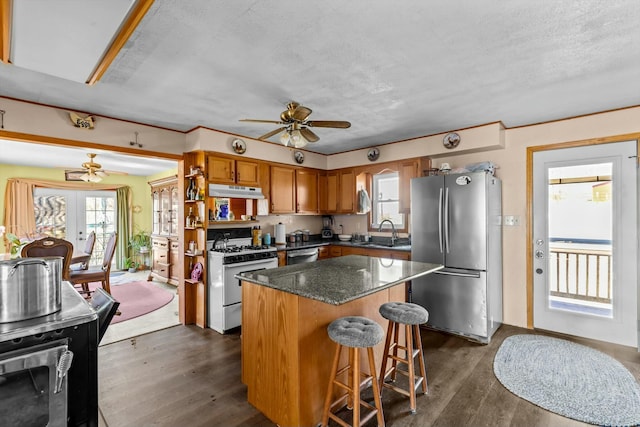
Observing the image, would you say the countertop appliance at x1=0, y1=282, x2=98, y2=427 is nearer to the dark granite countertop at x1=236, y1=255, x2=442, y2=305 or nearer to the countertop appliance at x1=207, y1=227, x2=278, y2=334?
the dark granite countertop at x1=236, y1=255, x2=442, y2=305

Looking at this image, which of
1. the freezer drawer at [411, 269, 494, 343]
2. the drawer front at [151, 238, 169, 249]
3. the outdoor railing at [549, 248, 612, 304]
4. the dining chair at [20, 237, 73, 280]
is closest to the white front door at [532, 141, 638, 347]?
the outdoor railing at [549, 248, 612, 304]

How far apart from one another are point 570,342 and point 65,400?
4244 mm

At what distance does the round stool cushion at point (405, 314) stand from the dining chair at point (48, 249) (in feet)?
12.0

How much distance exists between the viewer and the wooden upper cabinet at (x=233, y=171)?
3.88 m

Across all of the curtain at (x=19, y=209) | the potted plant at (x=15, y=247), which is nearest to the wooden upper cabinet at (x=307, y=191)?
the potted plant at (x=15, y=247)

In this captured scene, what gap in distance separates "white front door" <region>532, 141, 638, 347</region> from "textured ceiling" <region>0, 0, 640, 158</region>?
0.58 metres

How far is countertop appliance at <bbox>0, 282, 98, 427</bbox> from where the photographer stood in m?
1.10

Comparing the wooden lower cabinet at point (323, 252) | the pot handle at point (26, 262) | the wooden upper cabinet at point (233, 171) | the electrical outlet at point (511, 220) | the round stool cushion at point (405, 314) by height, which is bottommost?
the round stool cushion at point (405, 314)

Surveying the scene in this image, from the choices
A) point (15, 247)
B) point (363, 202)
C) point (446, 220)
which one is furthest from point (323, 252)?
point (15, 247)

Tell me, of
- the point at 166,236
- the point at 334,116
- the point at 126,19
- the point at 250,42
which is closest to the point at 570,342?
the point at 334,116

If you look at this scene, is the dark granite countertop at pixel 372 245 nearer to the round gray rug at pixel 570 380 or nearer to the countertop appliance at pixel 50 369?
the round gray rug at pixel 570 380

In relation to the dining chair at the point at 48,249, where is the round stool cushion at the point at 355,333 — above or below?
below

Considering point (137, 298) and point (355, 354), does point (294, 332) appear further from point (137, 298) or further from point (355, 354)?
point (137, 298)

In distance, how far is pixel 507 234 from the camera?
3812 millimetres
